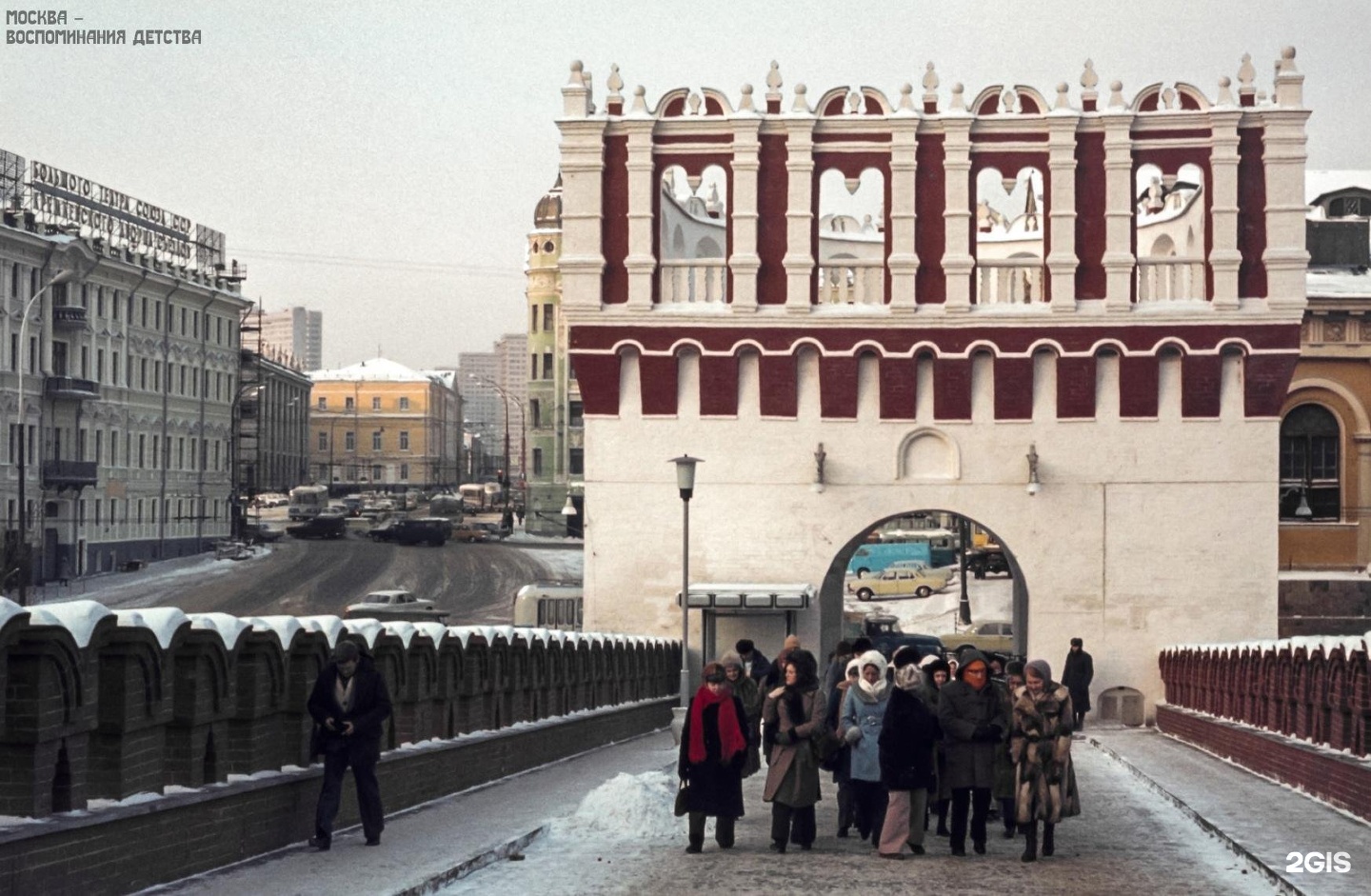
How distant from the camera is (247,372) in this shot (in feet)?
385

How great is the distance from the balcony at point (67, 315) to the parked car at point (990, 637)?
3571 centimetres

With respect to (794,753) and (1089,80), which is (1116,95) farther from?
(794,753)

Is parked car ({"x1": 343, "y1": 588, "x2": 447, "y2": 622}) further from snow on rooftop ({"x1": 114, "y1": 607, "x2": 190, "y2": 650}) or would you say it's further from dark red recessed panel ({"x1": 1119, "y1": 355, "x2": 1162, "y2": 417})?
snow on rooftop ({"x1": 114, "y1": 607, "x2": 190, "y2": 650})

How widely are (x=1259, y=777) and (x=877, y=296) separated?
20342 mm

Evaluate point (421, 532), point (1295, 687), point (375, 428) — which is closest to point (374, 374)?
point (375, 428)

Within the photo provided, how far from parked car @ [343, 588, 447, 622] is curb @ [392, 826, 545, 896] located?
38024mm

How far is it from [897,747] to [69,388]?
68455mm

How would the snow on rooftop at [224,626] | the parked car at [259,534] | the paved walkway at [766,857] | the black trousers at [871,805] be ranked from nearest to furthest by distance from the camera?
the paved walkway at [766,857] → the snow on rooftop at [224,626] → the black trousers at [871,805] → the parked car at [259,534]

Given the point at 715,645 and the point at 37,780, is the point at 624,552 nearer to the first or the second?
the point at 715,645

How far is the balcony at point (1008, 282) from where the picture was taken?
147 feet

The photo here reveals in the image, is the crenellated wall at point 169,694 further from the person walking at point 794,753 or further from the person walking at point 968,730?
the person walking at point 968,730

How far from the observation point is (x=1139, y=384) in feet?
145

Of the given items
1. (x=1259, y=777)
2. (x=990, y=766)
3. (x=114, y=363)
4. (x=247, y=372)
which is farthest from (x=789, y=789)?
(x=247, y=372)

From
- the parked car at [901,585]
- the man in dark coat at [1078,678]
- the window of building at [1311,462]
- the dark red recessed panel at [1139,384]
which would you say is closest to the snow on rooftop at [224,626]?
the man in dark coat at [1078,678]
